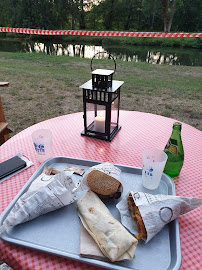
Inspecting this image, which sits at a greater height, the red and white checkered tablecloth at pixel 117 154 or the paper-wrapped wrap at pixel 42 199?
the paper-wrapped wrap at pixel 42 199

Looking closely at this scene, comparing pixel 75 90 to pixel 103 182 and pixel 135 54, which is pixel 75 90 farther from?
A: pixel 135 54

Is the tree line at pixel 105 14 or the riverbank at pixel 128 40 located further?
the tree line at pixel 105 14

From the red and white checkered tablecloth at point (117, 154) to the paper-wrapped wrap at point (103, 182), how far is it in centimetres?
A: 26

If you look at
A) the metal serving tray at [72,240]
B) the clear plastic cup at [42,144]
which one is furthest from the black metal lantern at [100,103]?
the metal serving tray at [72,240]

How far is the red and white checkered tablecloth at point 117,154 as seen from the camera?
64 centimetres

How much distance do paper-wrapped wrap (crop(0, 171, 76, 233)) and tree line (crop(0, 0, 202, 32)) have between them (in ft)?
76.8

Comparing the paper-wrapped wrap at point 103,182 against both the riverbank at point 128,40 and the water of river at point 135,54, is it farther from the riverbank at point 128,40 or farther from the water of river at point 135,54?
the riverbank at point 128,40

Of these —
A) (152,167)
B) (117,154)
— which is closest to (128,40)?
(117,154)

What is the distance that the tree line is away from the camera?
797 inches

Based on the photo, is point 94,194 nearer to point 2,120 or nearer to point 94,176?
point 94,176

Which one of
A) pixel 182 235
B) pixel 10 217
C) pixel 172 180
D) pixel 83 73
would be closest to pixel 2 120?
pixel 10 217

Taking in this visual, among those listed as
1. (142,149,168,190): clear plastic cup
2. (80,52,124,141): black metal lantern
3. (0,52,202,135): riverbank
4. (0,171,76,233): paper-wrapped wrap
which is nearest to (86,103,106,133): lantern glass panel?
(80,52,124,141): black metal lantern

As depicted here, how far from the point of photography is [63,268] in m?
0.62

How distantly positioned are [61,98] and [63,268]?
12.8ft
